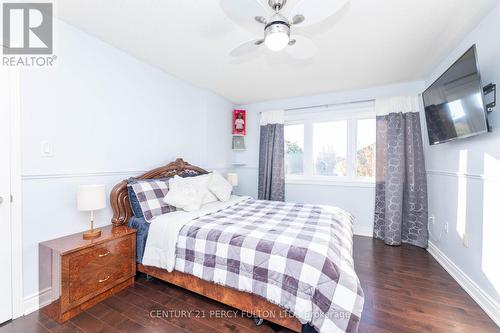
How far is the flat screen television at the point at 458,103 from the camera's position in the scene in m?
1.76

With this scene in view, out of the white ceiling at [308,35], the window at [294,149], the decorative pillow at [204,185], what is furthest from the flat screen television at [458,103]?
the decorative pillow at [204,185]

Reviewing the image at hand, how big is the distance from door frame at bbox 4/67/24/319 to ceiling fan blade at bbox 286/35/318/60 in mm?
2199

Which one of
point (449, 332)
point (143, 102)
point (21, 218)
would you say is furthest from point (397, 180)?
point (21, 218)

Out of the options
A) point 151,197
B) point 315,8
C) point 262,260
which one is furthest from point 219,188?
point 315,8

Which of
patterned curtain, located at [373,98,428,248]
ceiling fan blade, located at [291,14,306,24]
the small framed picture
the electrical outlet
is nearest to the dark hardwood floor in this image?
the electrical outlet

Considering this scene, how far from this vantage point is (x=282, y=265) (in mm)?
1464

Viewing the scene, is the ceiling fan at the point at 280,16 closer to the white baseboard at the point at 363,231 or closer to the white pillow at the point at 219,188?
the white pillow at the point at 219,188

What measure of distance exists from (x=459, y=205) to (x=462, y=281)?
74cm

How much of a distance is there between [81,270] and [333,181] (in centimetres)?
356

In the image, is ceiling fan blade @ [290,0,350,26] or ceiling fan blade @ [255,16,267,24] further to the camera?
ceiling fan blade @ [255,16,267,24]

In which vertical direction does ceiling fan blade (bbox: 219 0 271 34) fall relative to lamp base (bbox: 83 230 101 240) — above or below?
above

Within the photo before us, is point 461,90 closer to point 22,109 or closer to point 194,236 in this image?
point 194,236

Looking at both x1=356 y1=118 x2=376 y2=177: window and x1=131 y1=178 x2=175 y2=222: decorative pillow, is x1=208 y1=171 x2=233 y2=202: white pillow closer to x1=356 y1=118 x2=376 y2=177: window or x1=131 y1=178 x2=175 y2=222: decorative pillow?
x1=131 y1=178 x2=175 y2=222: decorative pillow

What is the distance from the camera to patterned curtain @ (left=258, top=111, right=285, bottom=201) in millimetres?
4098
